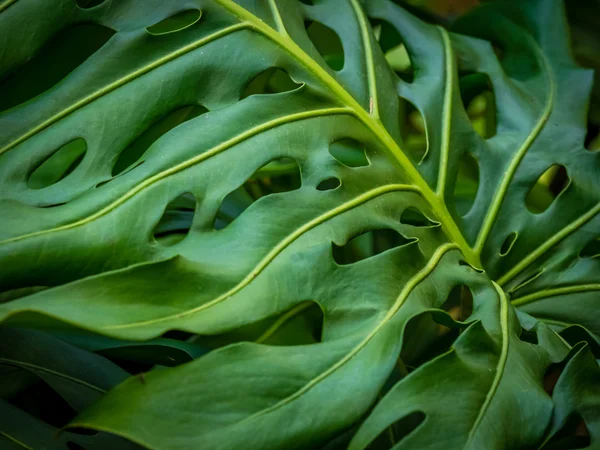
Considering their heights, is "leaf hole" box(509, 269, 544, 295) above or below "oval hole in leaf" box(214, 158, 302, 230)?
below

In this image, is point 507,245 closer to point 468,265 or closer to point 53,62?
point 468,265

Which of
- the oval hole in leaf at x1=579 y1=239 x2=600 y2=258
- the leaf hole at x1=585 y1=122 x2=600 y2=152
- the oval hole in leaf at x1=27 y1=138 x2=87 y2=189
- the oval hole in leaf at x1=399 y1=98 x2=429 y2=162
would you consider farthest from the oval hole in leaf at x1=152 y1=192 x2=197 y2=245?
the leaf hole at x1=585 y1=122 x2=600 y2=152

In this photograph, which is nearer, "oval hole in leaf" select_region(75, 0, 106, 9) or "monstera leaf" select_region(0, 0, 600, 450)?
"monstera leaf" select_region(0, 0, 600, 450)

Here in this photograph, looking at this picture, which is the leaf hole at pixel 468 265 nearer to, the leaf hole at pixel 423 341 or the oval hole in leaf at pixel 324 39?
the leaf hole at pixel 423 341

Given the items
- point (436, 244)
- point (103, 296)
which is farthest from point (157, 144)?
point (436, 244)

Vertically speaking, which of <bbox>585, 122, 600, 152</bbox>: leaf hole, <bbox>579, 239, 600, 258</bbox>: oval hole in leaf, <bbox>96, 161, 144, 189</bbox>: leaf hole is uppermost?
<bbox>96, 161, 144, 189</bbox>: leaf hole

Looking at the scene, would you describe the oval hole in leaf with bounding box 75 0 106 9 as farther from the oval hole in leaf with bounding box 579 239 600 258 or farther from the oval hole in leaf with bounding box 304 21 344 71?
the oval hole in leaf with bounding box 579 239 600 258

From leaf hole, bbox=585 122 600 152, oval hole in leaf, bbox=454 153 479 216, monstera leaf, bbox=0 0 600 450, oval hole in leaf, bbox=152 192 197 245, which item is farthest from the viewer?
leaf hole, bbox=585 122 600 152

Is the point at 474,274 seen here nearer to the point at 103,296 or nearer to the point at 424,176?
the point at 424,176
